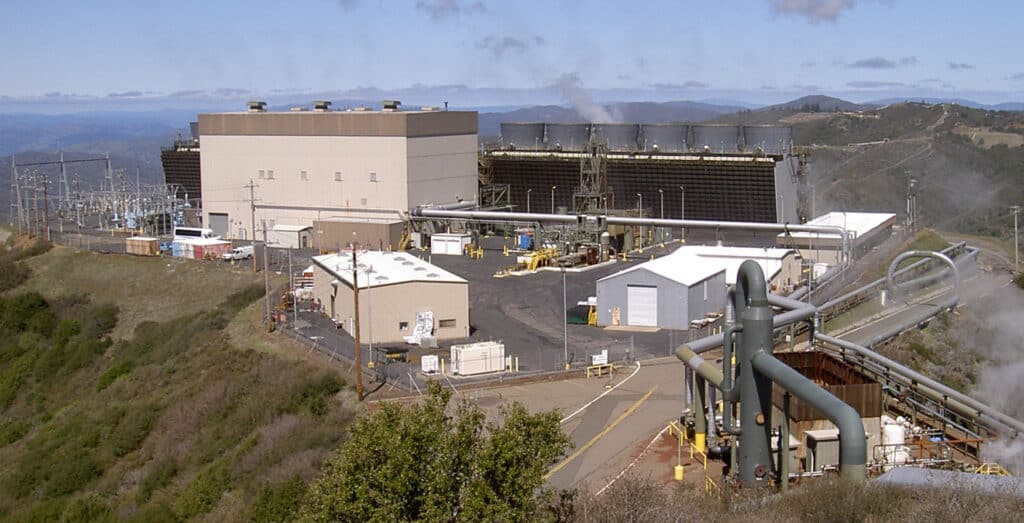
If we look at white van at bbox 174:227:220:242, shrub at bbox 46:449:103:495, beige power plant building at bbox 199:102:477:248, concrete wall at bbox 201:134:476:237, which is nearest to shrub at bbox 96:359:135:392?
shrub at bbox 46:449:103:495

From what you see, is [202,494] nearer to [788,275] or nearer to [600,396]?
[600,396]

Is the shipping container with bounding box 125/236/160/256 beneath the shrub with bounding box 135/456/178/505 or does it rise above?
→ above

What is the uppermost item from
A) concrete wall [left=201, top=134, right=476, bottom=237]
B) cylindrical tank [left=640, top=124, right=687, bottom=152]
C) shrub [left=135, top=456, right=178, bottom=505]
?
cylindrical tank [left=640, top=124, right=687, bottom=152]

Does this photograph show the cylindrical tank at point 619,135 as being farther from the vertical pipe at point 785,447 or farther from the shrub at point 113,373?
the vertical pipe at point 785,447

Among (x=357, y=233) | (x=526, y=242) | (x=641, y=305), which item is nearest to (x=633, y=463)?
(x=641, y=305)

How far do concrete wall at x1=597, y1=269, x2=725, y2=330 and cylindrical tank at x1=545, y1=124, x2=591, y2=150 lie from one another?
17.6 metres

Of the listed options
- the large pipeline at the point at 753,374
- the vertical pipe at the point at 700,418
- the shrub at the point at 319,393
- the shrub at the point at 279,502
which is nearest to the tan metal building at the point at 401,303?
the shrub at the point at 319,393

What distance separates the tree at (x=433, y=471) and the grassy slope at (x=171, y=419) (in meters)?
4.97

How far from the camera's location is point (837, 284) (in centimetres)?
2691

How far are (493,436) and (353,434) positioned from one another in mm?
1177

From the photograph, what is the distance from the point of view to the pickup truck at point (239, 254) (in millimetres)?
34219

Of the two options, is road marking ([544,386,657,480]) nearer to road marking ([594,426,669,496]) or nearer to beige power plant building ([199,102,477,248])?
road marking ([594,426,669,496])

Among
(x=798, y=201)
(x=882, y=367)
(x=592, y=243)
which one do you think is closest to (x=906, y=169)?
(x=798, y=201)

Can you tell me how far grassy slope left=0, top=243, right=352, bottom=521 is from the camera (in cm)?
1680
